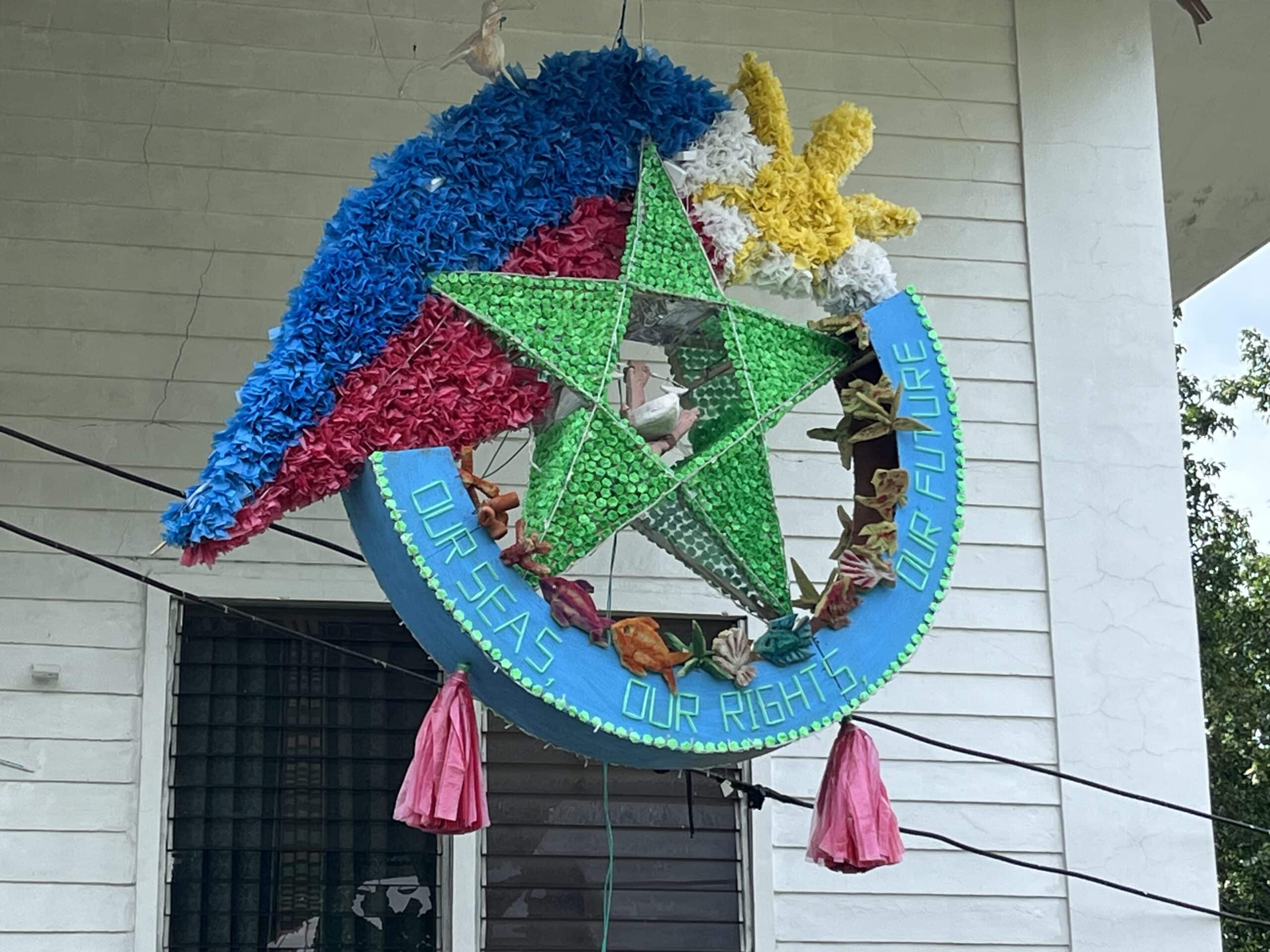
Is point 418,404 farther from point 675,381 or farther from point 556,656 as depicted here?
point 675,381

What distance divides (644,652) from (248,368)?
207 cm

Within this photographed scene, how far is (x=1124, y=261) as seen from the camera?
5.38 meters

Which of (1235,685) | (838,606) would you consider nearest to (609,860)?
(838,606)

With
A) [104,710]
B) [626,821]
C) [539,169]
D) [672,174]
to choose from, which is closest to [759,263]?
[672,174]

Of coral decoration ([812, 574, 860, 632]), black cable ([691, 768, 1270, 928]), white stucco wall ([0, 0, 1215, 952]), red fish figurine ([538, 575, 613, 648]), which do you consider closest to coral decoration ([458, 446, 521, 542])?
red fish figurine ([538, 575, 613, 648])

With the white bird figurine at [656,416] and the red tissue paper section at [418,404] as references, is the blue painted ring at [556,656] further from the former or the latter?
the white bird figurine at [656,416]

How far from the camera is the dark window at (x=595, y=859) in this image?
4680 millimetres

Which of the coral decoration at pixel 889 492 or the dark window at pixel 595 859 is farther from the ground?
the coral decoration at pixel 889 492

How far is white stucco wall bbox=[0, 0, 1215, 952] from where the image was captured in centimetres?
461

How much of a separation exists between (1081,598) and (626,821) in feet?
4.72

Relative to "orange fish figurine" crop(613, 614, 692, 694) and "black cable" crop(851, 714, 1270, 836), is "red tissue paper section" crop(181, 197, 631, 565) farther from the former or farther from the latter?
"black cable" crop(851, 714, 1270, 836)

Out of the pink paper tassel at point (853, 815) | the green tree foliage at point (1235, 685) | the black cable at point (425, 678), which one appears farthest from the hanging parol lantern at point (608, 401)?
the green tree foliage at point (1235, 685)

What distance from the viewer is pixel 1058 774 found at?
4758mm

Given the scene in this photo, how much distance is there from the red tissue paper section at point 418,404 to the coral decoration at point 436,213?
2 cm
